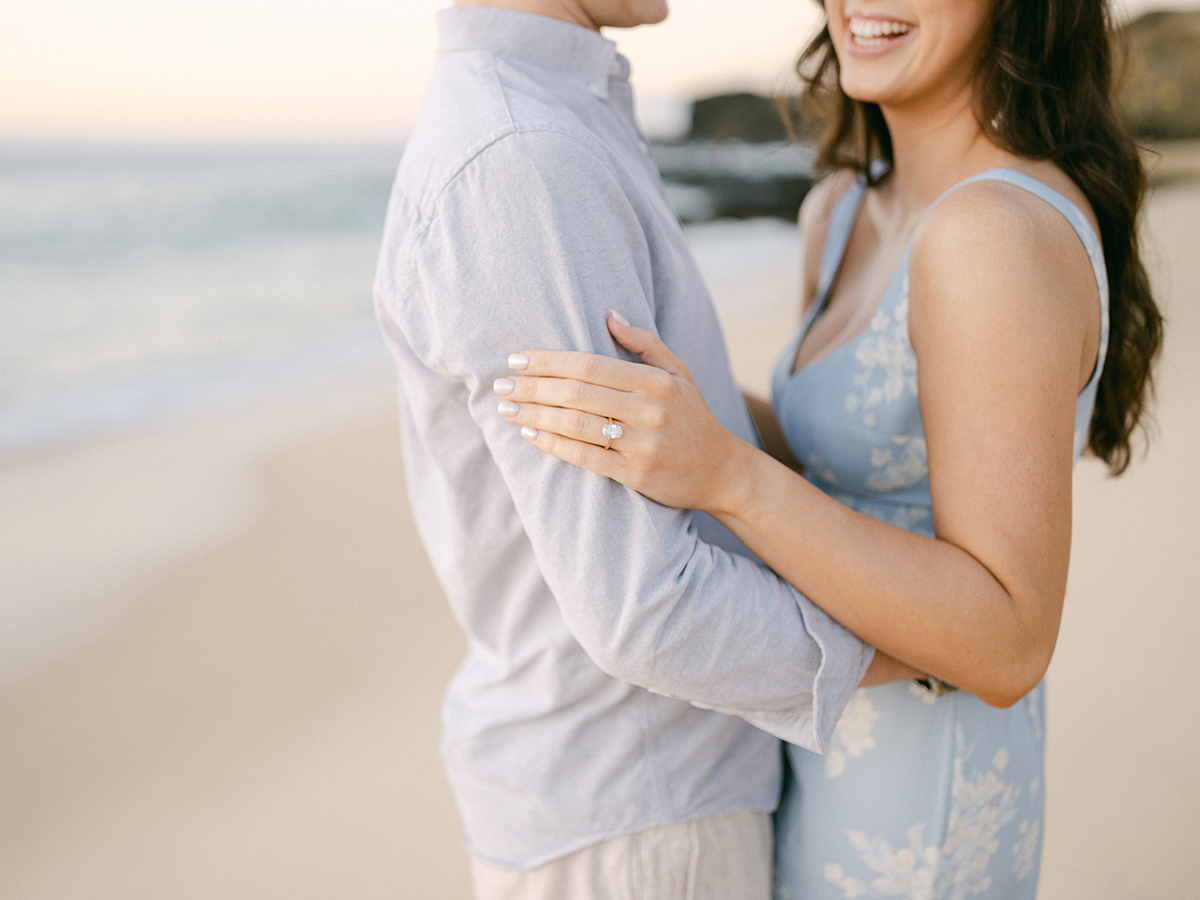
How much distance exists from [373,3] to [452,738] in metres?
16.2

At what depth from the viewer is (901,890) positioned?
4.15 ft

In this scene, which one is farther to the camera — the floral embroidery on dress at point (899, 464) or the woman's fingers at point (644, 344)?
the floral embroidery on dress at point (899, 464)

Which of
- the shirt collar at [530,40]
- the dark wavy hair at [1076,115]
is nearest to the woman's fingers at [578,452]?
the shirt collar at [530,40]

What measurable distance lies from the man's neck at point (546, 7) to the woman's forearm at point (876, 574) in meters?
0.57

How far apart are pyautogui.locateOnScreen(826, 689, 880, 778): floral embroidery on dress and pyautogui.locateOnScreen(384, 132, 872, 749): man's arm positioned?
13.2 inches

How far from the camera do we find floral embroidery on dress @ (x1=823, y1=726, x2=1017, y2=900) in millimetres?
1242

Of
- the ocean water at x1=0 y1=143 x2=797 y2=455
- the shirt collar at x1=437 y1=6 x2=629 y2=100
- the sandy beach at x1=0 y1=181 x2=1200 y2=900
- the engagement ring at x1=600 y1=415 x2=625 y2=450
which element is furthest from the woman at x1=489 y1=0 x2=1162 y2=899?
the ocean water at x1=0 y1=143 x2=797 y2=455

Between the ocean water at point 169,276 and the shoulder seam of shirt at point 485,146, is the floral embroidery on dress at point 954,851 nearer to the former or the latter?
the shoulder seam of shirt at point 485,146

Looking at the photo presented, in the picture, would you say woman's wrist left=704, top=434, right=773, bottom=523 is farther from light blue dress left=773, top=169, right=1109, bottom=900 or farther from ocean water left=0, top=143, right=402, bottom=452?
ocean water left=0, top=143, right=402, bottom=452

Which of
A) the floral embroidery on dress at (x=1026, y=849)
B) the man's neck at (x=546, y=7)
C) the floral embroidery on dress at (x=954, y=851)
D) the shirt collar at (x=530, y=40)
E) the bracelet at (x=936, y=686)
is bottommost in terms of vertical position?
the floral embroidery on dress at (x=1026, y=849)

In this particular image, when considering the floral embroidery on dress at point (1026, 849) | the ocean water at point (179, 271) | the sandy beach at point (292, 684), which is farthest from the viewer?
→ the ocean water at point (179, 271)

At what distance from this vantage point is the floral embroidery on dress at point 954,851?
124 centimetres

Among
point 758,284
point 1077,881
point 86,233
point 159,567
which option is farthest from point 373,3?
point 1077,881

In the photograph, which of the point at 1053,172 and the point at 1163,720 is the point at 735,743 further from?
the point at 1163,720
